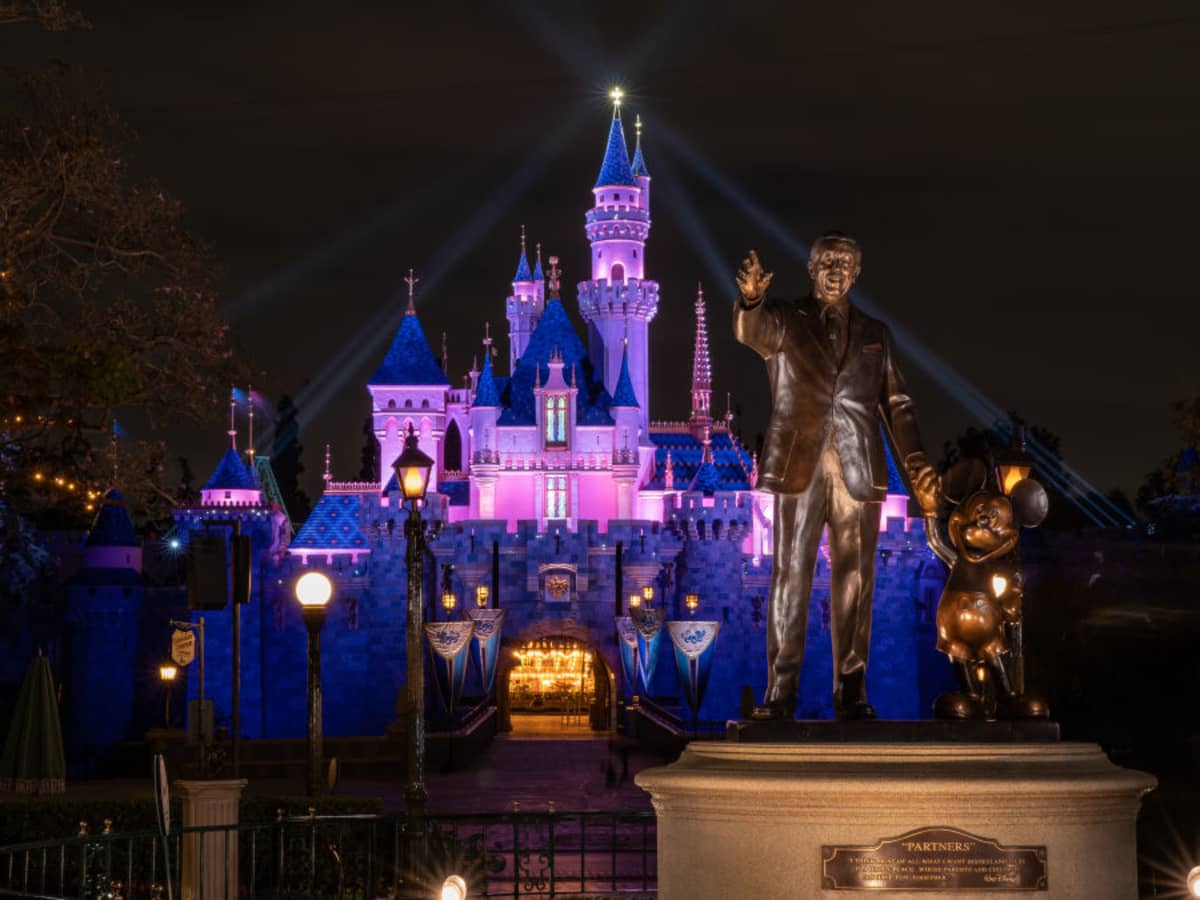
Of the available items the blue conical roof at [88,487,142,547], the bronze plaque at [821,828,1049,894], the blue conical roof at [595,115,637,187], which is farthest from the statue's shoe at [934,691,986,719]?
the blue conical roof at [595,115,637,187]

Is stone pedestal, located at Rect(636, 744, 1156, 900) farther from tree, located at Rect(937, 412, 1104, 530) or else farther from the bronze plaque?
tree, located at Rect(937, 412, 1104, 530)

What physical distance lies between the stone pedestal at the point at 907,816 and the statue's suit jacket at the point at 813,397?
5.37ft

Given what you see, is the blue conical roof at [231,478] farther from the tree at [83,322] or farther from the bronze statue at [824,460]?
the bronze statue at [824,460]

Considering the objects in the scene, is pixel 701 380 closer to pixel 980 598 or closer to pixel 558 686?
pixel 558 686

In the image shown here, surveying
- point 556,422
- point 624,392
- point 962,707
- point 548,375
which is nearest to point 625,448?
point 624,392


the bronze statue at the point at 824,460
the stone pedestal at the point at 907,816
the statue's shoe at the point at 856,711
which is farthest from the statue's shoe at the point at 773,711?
the stone pedestal at the point at 907,816

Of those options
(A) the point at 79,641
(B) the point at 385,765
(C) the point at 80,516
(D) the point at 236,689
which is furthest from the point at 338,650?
(C) the point at 80,516

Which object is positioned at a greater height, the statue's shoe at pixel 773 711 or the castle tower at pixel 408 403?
the castle tower at pixel 408 403

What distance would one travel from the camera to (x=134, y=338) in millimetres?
16359

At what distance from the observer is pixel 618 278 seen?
195 feet

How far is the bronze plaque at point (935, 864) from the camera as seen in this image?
343 inches

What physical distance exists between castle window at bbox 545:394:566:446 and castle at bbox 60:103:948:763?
2.1 inches

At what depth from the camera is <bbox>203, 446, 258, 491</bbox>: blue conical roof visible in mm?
53562

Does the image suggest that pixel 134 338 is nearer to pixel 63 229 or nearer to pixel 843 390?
pixel 63 229
